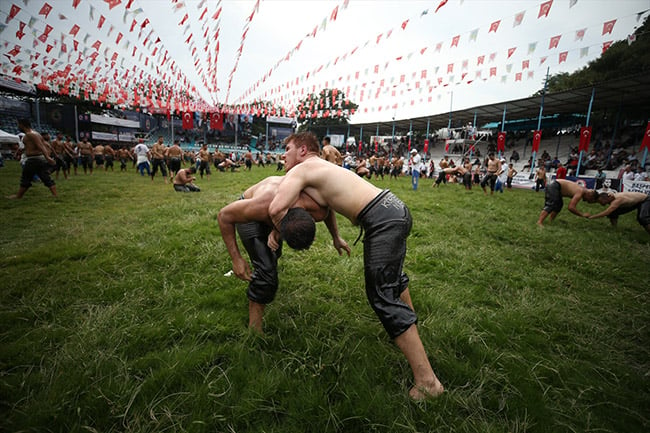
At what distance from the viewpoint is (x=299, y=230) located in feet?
5.65

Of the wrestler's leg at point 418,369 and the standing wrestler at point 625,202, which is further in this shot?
the standing wrestler at point 625,202

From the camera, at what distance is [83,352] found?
1.79 metres

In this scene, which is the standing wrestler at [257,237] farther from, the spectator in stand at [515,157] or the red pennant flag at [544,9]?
the spectator in stand at [515,157]

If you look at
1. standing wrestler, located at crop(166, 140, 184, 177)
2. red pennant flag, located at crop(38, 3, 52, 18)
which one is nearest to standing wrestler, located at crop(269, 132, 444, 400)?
red pennant flag, located at crop(38, 3, 52, 18)

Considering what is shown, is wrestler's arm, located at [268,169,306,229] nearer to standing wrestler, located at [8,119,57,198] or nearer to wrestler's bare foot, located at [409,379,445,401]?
wrestler's bare foot, located at [409,379,445,401]

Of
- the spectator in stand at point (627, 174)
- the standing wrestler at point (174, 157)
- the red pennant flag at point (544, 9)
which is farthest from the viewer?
the spectator in stand at point (627, 174)

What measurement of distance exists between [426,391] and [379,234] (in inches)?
39.0

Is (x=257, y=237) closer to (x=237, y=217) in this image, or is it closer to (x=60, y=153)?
(x=237, y=217)

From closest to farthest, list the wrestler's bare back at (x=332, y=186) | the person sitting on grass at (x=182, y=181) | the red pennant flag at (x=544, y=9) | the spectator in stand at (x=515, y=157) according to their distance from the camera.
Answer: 1. the wrestler's bare back at (x=332, y=186)
2. the red pennant flag at (x=544, y=9)
3. the person sitting on grass at (x=182, y=181)
4. the spectator in stand at (x=515, y=157)

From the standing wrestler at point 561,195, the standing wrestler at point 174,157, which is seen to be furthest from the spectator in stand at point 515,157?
the standing wrestler at point 174,157

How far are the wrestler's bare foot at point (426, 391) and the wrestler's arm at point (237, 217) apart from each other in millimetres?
1407

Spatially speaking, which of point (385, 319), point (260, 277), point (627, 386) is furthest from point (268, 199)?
point (627, 386)

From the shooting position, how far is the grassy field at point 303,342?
1479 mm

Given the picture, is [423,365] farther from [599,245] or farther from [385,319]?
[599,245]
